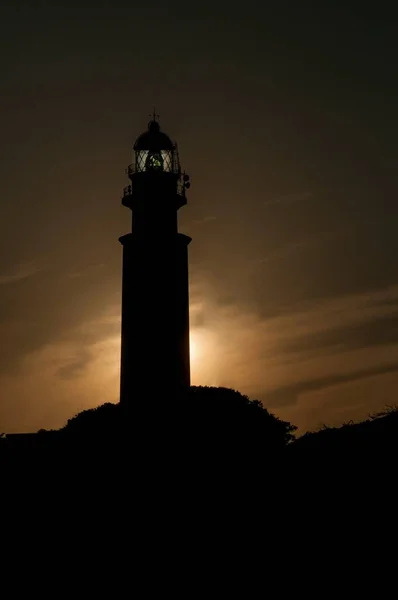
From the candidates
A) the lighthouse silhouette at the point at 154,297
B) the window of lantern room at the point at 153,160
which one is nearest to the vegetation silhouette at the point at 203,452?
the lighthouse silhouette at the point at 154,297

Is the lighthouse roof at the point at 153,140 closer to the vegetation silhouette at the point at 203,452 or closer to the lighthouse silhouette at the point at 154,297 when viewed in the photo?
the lighthouse silhouette at the point at 154,297

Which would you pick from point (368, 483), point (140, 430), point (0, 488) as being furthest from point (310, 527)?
point (140, 430)

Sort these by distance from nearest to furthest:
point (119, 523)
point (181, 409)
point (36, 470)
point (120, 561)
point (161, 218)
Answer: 1. point (120, 561)
2. point (119, 523)
3. point (36, 470)
4. point (181, 409)
5. point (161, 218)

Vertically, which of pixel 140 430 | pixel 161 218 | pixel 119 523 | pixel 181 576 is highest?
pixel 161 218

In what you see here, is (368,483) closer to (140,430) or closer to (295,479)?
(295,479)

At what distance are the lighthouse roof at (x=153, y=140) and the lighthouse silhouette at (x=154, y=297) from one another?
3.19m

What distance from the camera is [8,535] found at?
1783 cm

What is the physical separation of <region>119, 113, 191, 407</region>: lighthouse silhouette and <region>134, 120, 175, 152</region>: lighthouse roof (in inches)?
126

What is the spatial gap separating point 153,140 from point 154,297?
12059 mm

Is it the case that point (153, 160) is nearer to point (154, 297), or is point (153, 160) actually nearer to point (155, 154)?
point (155, 154)

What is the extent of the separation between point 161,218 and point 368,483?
34966 mm

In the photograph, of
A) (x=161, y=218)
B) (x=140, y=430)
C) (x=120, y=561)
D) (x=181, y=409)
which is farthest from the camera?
(x=161, y=218)

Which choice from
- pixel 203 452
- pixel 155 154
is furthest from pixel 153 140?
pixel 203 452

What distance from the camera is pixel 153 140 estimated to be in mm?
50719
